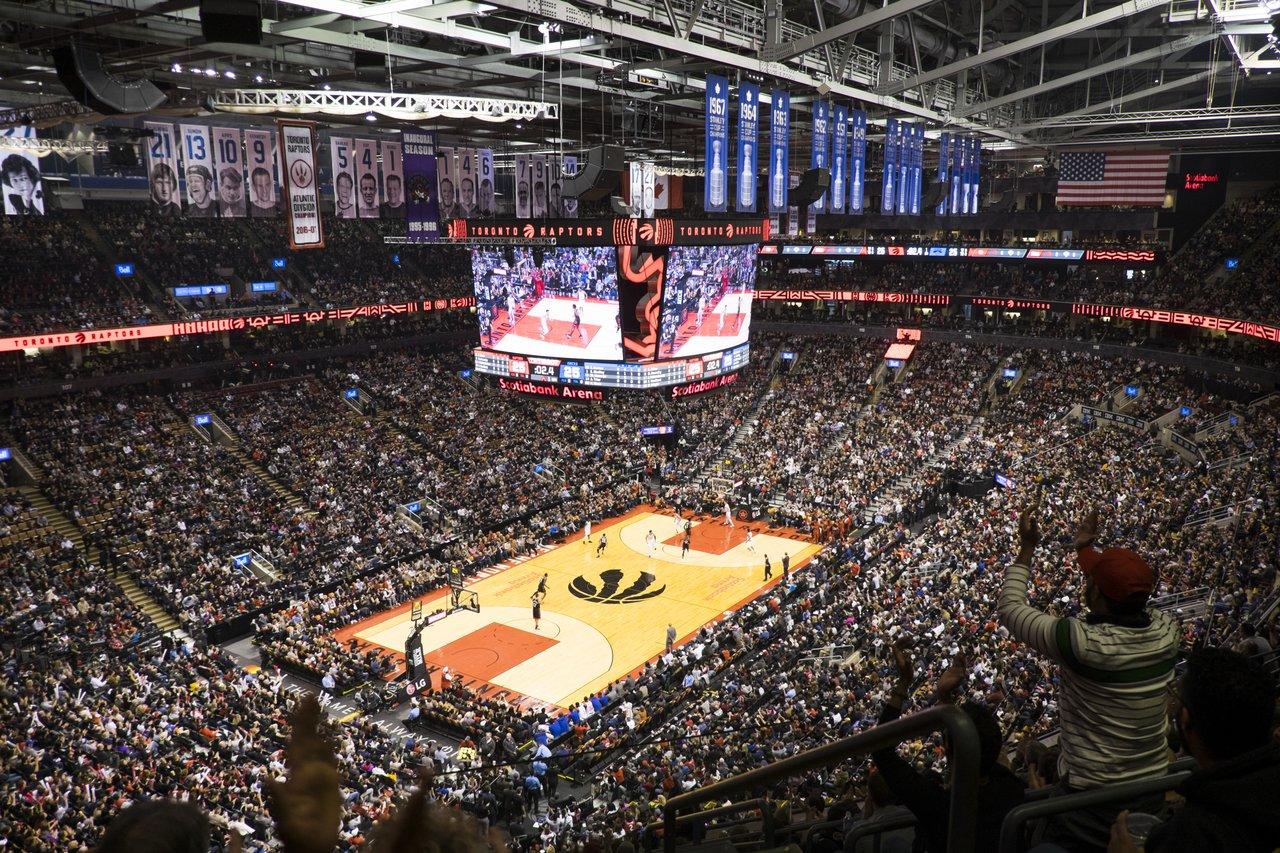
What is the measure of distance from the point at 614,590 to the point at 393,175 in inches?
573

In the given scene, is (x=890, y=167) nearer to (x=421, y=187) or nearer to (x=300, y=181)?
(x=421, y=187)

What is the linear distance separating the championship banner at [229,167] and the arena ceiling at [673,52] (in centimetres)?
154

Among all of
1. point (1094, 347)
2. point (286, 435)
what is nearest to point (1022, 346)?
point (1094, 347)

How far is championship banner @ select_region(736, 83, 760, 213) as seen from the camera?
741 inches

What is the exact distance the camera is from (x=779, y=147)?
20594 millimetres

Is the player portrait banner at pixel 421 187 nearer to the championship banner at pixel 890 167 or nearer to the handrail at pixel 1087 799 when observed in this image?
the championship banner at pixel 890 167

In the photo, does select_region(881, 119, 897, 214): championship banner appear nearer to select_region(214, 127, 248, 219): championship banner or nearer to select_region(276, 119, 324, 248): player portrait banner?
select_region(276, 119, 324, 248): player portrait banner

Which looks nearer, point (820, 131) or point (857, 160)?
point (820, 131)

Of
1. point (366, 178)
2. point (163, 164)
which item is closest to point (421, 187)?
point (366, 178)

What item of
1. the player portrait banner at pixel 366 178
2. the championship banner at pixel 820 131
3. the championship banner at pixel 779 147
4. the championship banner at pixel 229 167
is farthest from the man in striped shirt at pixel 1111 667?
the player portrait banner at pixel 366 178

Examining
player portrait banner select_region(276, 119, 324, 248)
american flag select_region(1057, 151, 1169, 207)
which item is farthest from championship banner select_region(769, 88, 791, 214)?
american flag select_region(1057, 151, 1169, 207)

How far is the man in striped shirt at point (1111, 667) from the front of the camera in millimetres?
3178

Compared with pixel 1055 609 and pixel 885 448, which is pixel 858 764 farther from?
pixel 885 448

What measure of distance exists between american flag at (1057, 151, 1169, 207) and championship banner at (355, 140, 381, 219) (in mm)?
30131
